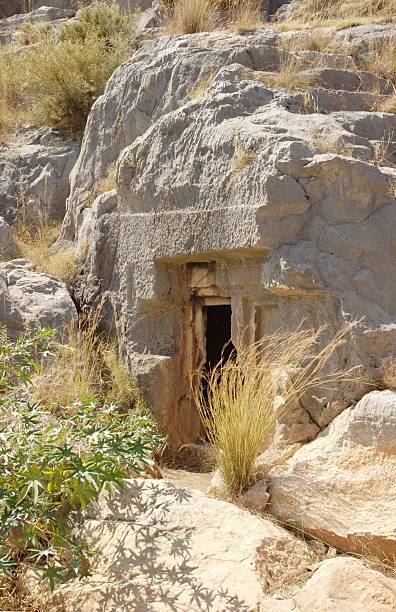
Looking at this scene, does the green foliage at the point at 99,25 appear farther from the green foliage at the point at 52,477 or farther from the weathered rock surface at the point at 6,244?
the green foliage at the point at 52,477

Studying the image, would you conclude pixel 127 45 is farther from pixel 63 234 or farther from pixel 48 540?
pixel 48 540

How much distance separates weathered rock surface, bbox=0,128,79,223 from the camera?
988cm

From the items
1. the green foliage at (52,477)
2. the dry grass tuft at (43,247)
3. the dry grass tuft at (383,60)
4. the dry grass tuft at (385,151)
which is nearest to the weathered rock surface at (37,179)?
the dry grass tuft at (43,247)

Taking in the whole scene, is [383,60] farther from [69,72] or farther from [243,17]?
[69,72]

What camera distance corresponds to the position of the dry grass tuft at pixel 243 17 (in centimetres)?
802

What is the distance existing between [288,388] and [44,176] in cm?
583

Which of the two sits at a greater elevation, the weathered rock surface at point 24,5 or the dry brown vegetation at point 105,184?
the weathered rock surface at point 24,5

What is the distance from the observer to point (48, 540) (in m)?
3.82

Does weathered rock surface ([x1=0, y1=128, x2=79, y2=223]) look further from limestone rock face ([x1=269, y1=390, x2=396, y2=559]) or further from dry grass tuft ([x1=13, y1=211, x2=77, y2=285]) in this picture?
limestone rock face ([x1=269, y1=390, x2=396, y2=559])

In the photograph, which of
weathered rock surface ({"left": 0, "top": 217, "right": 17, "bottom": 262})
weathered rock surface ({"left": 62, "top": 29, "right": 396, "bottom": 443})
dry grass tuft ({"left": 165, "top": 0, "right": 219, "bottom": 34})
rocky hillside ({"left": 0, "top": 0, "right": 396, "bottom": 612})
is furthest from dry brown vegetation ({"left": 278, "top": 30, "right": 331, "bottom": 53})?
weathered rock surface ({"left": 0, "top": 217, "right": 17, "bottom": 262})

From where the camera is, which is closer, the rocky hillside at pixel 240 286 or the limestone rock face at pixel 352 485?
the rocky hillside at pixel 240 286

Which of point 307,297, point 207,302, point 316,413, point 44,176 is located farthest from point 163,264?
point 44,176

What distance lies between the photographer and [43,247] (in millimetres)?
8750

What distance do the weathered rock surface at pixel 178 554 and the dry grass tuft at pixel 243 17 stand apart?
536 cm
